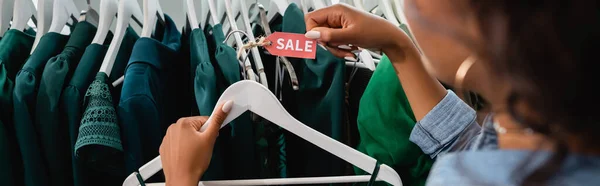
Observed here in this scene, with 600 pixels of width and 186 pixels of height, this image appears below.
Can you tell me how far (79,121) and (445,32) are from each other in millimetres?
541

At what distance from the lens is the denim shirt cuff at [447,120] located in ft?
1.99

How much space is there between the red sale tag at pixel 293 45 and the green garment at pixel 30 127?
13.1 inches

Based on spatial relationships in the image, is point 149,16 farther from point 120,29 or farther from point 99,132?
point 99,132

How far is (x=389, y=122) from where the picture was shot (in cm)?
68

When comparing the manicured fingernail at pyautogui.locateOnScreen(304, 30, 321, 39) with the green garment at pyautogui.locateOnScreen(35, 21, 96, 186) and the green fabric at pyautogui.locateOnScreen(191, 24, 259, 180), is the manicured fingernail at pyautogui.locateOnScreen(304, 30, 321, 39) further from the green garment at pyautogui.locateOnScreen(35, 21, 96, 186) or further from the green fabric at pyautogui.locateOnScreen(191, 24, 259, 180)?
the green garment at pyautogui.locateOnScreen(35, 21, 96, 186)

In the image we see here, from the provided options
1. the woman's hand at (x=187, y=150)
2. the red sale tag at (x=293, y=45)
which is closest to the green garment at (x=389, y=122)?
the red sale tag at (x=293, y=45)

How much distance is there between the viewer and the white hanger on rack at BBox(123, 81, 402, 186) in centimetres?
60

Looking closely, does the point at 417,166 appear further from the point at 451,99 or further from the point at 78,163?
the point at 78,163

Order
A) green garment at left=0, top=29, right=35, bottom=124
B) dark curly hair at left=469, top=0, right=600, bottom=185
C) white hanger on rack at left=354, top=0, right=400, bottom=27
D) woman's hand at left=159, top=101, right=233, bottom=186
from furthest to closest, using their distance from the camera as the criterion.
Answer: white hanger on rack at left=354, top=0, right=400, bottom=27 → green garment at left=0, top=29, right=35, bottom=124 → woman's hand at left=159, top=101, right=233, bottom=186 → dark curly hair at left=469, top=0, right=600, bottom=185

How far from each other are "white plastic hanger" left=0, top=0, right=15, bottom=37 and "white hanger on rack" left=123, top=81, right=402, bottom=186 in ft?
1.54

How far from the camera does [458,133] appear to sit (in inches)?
24.0

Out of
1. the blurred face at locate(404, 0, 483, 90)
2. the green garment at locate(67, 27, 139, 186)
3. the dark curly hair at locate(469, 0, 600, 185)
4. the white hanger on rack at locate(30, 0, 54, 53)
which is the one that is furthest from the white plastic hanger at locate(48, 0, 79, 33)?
the dark curly hair at locate(469, 0, 600, 185)

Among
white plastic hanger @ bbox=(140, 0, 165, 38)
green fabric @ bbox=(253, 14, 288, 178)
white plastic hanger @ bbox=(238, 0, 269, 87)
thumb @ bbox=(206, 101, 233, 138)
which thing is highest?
white plastic hanger @ bbox=(140, 0, 165, 38)

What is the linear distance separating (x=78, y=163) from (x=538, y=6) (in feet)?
2.05
